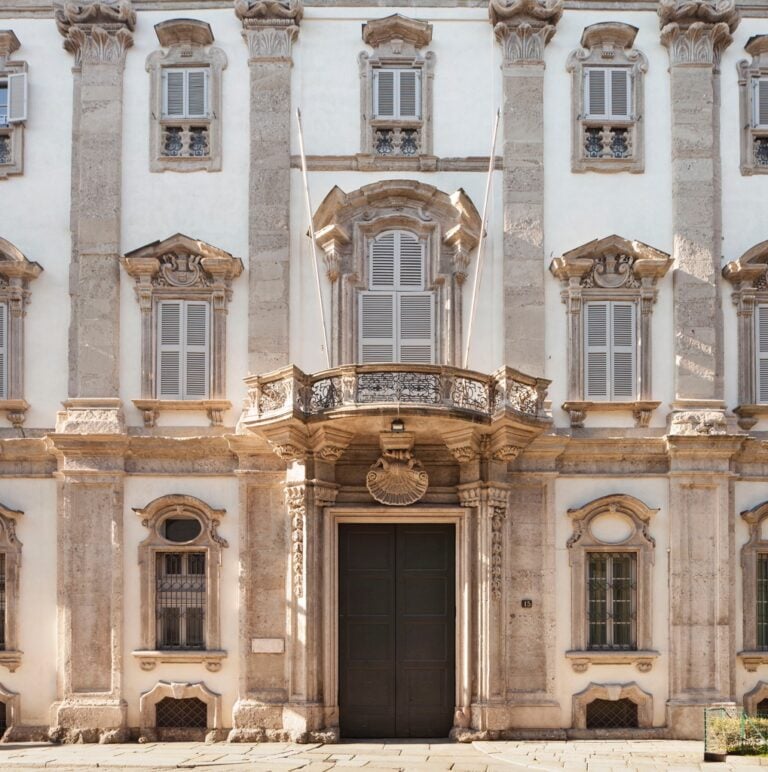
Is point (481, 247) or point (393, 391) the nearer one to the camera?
point (393, 391)

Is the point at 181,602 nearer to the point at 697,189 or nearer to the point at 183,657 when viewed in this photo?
the point at 183,657

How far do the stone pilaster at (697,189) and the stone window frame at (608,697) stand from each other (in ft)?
16.2

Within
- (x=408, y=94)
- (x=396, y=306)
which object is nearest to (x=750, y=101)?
(x=408, y=94)

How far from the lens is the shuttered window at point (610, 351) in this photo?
776 inches

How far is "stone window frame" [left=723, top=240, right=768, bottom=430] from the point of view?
1964cm

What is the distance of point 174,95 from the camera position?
2016 cm

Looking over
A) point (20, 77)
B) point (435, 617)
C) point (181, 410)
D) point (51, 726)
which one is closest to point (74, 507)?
point (181, 410)

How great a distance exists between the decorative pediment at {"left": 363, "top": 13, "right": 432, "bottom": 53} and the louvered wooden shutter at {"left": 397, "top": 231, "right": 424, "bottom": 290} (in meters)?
3.58

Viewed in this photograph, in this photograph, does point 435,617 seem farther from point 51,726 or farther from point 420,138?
point 420,138

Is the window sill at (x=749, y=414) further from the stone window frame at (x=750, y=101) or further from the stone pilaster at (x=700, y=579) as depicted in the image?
the stone window frame at (x=750, y=101)

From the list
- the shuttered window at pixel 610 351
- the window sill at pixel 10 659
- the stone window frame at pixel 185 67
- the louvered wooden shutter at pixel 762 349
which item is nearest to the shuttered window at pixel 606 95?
the shuttered window at pixel 610 351

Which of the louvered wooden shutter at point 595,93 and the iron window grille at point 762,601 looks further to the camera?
the louvered wooden shutter at point 595,93

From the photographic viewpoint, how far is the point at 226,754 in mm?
17625

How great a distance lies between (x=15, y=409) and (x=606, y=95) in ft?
39.0
